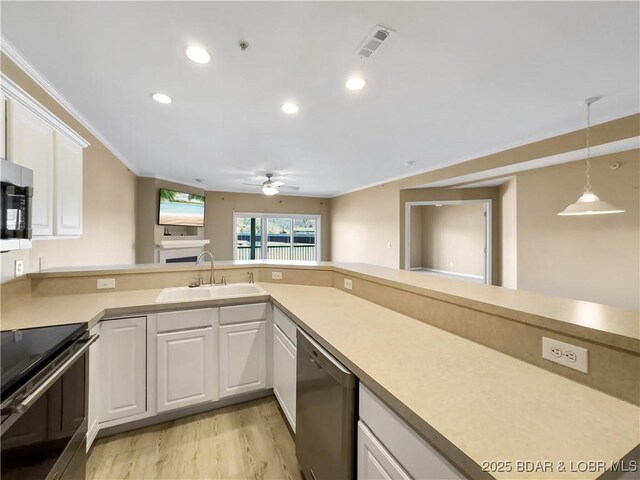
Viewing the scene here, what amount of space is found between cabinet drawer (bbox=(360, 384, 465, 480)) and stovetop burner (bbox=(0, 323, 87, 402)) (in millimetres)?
1211

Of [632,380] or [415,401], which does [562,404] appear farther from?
[415,401]

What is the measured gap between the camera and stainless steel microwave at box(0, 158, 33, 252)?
1.17 metres

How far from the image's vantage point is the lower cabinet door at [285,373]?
1.78m

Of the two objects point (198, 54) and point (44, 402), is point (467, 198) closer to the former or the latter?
point (198, 54)

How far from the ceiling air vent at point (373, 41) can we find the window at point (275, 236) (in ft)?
20.7

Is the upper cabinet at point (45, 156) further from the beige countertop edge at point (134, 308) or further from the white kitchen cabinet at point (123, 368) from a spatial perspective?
the white kitchen cabinet at point (123, 368)

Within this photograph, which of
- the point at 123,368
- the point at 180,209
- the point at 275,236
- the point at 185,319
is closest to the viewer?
the point at 123,368

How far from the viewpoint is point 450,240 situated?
8578 millimetres

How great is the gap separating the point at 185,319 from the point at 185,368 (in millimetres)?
374

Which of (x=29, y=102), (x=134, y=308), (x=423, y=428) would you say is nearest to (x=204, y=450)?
(x=134, y=308)

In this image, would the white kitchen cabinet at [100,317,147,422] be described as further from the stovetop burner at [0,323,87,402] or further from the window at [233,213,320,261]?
the window at [233,213,320,261]

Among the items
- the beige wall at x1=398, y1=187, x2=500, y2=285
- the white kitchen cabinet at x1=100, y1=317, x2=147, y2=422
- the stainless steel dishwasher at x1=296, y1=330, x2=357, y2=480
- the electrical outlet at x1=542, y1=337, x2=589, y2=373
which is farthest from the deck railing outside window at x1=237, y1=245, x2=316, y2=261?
the electrical outlet at x1=542, y1=337, x2=589, y2=373

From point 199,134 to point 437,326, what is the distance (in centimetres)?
317

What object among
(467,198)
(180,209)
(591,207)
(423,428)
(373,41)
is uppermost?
(373,41)
